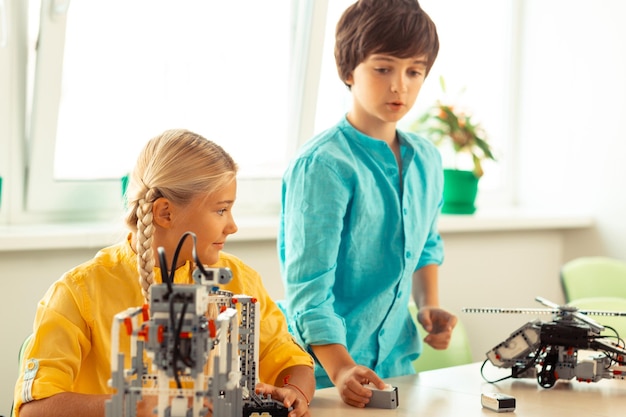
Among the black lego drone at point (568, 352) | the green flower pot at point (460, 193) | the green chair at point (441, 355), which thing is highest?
the green flower pot at point (460, 193)

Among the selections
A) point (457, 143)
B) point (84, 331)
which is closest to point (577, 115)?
point (457, 143)

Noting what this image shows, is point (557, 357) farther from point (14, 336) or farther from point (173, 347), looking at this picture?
point (14, 336)

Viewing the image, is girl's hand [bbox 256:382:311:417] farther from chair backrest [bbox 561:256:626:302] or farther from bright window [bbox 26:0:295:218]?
chair backrest [bbox 561:256:626:302]

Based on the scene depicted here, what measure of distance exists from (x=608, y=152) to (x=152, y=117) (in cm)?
204

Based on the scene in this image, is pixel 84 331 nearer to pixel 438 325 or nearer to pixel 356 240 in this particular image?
pixel 356 240

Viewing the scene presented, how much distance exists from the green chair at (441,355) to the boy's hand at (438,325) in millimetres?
505

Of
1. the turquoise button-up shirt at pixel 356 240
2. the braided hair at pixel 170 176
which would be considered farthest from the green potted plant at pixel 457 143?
the braided hair at pixel 170 176

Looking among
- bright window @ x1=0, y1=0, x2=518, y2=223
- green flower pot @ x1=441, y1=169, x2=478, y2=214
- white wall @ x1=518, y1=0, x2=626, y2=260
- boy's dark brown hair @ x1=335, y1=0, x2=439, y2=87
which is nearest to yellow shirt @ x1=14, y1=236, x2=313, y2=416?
boy's dark brown hair @ x1=335, y1=0, x2=439, y2=87

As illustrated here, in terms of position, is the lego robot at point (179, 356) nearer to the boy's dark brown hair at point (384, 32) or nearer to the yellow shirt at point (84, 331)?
the yellow shirt at point (84, 331)

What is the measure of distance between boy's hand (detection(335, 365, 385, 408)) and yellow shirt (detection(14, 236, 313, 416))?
0.29 ft

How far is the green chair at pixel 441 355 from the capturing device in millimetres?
2918

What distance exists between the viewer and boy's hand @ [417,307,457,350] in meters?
2.33

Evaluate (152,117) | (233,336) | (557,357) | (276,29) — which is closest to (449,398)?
(557,357)

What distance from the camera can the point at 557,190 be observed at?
4.43 m
